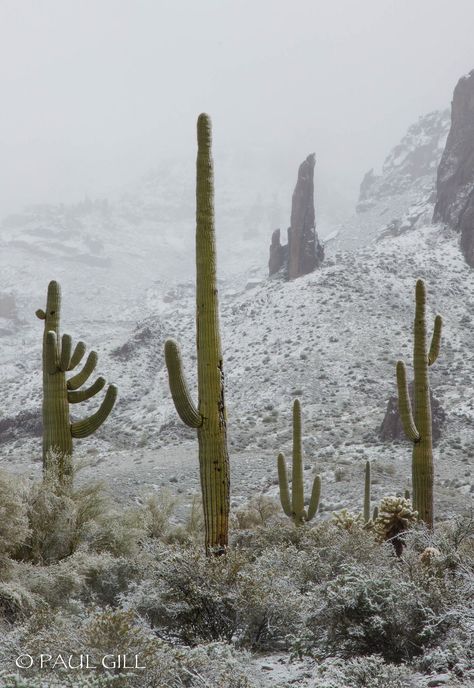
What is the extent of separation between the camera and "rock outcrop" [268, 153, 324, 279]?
57.1 meters

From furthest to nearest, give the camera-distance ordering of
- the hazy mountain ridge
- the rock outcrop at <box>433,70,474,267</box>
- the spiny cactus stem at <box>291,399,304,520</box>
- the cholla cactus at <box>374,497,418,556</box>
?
the rock outcrop at <box>433,70,474,267</box> → the hazy mountain ridge → the spiny cactus stem at <box>291,399,304,520</box> → the cholla cactus at <box>374,497,418,556</box>

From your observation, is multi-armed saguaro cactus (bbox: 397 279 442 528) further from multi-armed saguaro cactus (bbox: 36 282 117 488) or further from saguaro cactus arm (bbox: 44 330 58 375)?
saguaro cactus arm (bbox: 44 330 58 375)

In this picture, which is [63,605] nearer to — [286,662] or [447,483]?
[286,662]

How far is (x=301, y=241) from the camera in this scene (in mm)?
58781

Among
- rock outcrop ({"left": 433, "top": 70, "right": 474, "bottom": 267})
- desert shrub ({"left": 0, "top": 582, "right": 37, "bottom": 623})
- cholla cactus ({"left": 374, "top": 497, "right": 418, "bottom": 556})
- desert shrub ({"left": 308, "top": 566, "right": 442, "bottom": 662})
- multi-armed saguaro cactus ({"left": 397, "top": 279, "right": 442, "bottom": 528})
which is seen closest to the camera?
desert shrub ({"left": 308, "top": 566, "right": 442, "bottom": 662})

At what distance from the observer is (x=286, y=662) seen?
4.73m

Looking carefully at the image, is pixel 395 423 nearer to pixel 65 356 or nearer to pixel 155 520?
pixel 155 520

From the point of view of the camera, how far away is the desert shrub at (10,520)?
6691mm

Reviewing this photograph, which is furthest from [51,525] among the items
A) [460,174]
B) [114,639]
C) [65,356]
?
[460,174]

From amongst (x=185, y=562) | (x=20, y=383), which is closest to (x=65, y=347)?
(x=185, y=562)

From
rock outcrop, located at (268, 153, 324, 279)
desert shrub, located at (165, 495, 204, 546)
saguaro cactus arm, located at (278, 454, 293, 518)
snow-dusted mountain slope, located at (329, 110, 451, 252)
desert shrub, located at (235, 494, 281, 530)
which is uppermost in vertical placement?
snow-dusted mountain slope, located at (329, 110, 451, 252)

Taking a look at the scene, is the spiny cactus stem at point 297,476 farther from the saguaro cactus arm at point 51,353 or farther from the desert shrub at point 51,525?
the desert shrub at point 51,525

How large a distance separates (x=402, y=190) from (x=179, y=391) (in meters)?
120

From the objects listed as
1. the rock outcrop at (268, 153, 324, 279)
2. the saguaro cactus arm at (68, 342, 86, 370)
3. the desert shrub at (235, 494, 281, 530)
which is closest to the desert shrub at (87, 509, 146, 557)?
the saguaro cactus arm at (68, 342, 86, 370)
